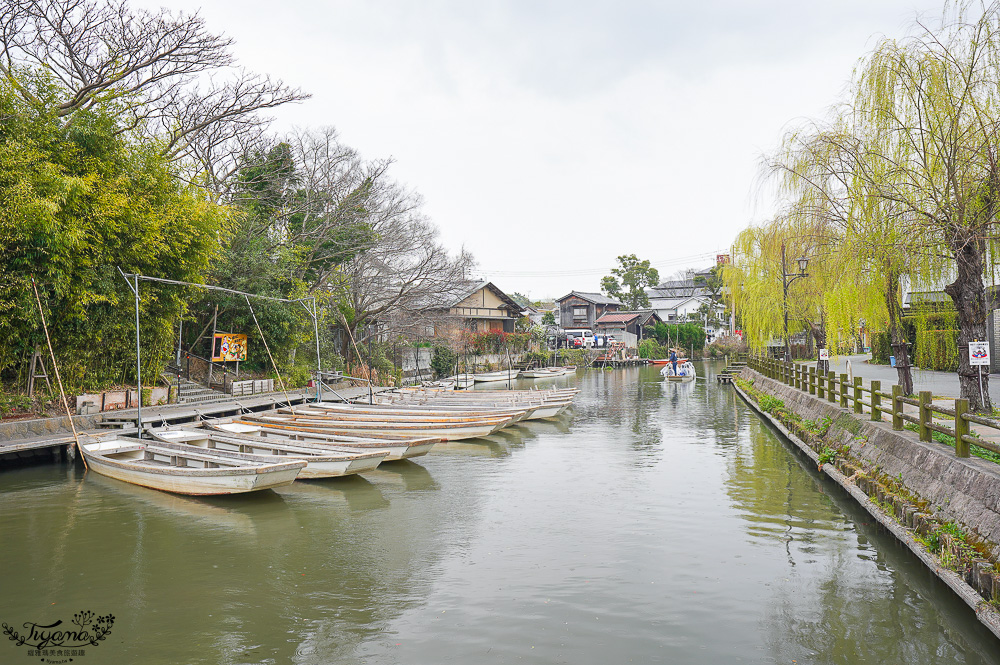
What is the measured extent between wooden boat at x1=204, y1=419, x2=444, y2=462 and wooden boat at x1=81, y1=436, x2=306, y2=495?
1783 mm

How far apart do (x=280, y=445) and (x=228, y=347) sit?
34.5 feet

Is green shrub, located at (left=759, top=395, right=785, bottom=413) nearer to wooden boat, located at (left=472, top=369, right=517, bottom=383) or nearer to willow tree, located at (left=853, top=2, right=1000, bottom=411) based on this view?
willow tree, located at (left=853, top=2, right=1000, bottom=411)

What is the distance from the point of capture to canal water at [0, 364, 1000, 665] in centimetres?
545

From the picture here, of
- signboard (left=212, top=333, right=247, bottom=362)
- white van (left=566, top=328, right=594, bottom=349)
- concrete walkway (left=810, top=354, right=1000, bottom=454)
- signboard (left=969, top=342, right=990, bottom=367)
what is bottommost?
concrete walkway (left=810, top=354, right=1000, bottom=454)

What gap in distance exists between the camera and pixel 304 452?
11.4m

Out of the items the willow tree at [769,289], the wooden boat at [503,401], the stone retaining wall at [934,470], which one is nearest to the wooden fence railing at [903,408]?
the stone retaining wall at [934,470]

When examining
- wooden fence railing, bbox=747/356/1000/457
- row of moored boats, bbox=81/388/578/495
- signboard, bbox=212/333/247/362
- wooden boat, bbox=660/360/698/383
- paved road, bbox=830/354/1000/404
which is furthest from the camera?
wooden boat, bbox=660/360/698/383

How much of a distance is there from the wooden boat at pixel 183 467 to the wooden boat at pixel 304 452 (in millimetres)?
555

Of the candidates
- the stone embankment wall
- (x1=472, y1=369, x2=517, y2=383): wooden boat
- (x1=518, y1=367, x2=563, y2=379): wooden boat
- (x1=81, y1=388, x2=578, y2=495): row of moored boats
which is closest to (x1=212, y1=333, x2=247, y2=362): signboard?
(x1=81, y1=388, x2=578, y2=495): row of moored boats

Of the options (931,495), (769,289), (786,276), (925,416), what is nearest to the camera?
(931,495)

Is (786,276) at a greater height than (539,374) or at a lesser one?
greater

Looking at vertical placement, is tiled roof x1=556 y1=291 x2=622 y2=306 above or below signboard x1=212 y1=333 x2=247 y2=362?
above

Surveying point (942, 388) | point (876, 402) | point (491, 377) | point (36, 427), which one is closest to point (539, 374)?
point (491, 377)

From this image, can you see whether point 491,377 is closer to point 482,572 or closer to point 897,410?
point 897,410
